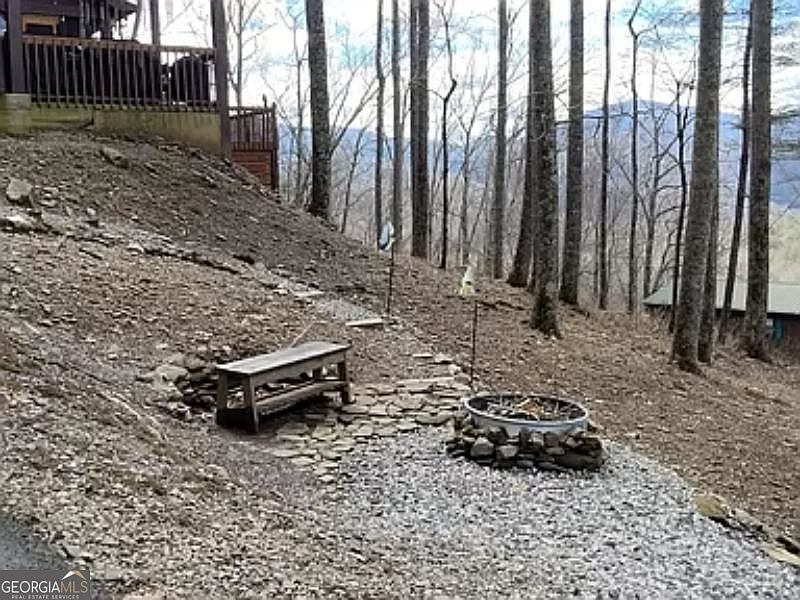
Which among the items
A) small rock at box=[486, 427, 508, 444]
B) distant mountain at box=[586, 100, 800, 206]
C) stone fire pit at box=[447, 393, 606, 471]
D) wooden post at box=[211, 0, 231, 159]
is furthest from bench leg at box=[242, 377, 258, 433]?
distant mountain at box=[586, 100, 800, 206]

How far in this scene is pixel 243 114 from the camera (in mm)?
13977

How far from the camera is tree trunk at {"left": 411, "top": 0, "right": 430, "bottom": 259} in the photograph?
13.7 m

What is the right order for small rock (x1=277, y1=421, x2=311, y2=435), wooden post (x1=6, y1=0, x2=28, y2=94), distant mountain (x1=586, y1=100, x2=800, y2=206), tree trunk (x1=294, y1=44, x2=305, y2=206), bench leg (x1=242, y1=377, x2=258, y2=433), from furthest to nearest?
1. tree trunk (x1=294, y1=44, x2=305, y2=206)
2. distant mountain (x1=586, y1=100, x2=800, y2=206)
3. wooden post (x1=6, y1=0, x2=28, y2=94)
4. small rock (x1=277, y1=421, x2=311, y2=435)
5. bench leg (x1=242, y1=377, x2=258, y2=433)

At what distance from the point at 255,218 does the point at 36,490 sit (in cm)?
780

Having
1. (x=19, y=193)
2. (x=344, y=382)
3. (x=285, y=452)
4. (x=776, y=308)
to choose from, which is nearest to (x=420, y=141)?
(x=19, y=193)

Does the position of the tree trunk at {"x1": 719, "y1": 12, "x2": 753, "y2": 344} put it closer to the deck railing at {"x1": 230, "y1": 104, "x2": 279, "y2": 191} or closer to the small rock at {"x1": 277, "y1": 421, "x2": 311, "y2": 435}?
the deck railing at {"x1": 230, "y1": 104, "x2": 279, "y2": 191}

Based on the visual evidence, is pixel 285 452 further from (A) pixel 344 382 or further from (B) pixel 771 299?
(B) pixel 771 299

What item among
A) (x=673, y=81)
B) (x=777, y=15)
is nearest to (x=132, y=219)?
(x=777, y=15)

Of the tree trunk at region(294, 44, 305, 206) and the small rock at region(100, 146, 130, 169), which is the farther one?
the tree trunk at region(294, 44, 305, 206)

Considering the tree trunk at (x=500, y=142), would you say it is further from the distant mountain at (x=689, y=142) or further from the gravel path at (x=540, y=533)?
the gravel path at (x=540, y=533)

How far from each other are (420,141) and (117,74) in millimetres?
5139

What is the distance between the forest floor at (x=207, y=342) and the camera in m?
3.69

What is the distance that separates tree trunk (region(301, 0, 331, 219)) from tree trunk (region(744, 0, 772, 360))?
6.46 m

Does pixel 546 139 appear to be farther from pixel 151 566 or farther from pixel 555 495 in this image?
pixel 151 566
